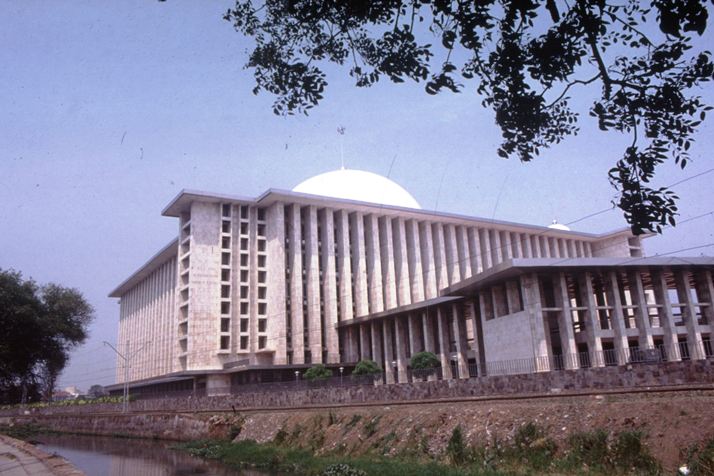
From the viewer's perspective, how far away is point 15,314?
58.2m

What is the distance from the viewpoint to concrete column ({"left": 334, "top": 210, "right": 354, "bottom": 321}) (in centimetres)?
6544

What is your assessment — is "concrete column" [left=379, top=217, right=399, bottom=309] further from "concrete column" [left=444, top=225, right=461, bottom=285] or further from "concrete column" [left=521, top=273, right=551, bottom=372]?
"concrete column" [left=521, top=273, right=551, bottom=372]

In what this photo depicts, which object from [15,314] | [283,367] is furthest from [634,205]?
[15,314]

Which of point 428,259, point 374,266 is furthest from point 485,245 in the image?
point 374,266

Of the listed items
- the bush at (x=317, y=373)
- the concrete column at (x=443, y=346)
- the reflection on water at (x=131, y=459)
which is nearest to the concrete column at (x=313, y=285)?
the bush at (x=317, y=373)

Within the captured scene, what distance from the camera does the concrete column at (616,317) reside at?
42.0m

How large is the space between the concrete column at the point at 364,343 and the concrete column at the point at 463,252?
56.4 ft

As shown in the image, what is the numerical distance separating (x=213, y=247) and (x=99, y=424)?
20.9 metres

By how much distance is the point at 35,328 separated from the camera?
201ft

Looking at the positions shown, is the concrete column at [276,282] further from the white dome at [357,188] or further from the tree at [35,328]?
the tree at [35,328]

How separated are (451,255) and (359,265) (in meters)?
14.2

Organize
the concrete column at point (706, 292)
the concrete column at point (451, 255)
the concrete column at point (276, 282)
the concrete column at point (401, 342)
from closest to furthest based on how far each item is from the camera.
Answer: the concrete column at point (706, 292), the concrete column at point (401, 342), the concrete column at point (276, 282), the concrete column at point (451, 255)

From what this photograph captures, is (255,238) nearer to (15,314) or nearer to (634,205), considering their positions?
(15,314)

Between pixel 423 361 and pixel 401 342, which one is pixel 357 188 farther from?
pixel 423 361
